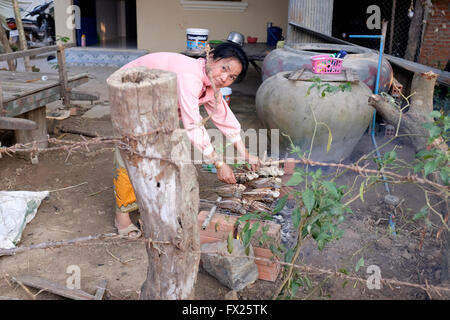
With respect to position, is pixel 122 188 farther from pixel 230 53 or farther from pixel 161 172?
pixel 161 172

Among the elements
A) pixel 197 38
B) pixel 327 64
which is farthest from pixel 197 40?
pixel 327 64

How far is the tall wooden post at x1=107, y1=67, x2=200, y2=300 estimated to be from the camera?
1.55 m

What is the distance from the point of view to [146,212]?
1.71m

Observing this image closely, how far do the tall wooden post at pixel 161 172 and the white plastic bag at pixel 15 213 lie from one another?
1549 millimetres

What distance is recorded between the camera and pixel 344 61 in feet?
15.8

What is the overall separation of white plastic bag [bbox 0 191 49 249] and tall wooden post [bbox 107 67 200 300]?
5.08 ft

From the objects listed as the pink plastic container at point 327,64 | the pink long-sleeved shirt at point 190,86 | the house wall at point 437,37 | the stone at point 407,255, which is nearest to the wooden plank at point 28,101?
the pink long-sleeved shirt at point 190,86

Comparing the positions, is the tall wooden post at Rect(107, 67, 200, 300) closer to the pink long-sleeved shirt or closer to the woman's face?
the pink long-sleeved shirt

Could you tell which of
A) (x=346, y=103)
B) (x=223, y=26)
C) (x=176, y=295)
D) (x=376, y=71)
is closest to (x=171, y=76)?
(x=176, y=295)

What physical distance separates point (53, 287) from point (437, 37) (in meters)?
7.58

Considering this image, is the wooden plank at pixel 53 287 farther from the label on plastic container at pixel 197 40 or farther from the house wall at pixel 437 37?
the house wall at pixel 437 37

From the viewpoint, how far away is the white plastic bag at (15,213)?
114 inches

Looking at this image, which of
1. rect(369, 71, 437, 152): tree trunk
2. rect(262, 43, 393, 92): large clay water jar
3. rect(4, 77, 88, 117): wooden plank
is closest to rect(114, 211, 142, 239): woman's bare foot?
rect(4, 77, 88, 117): wooden plank
